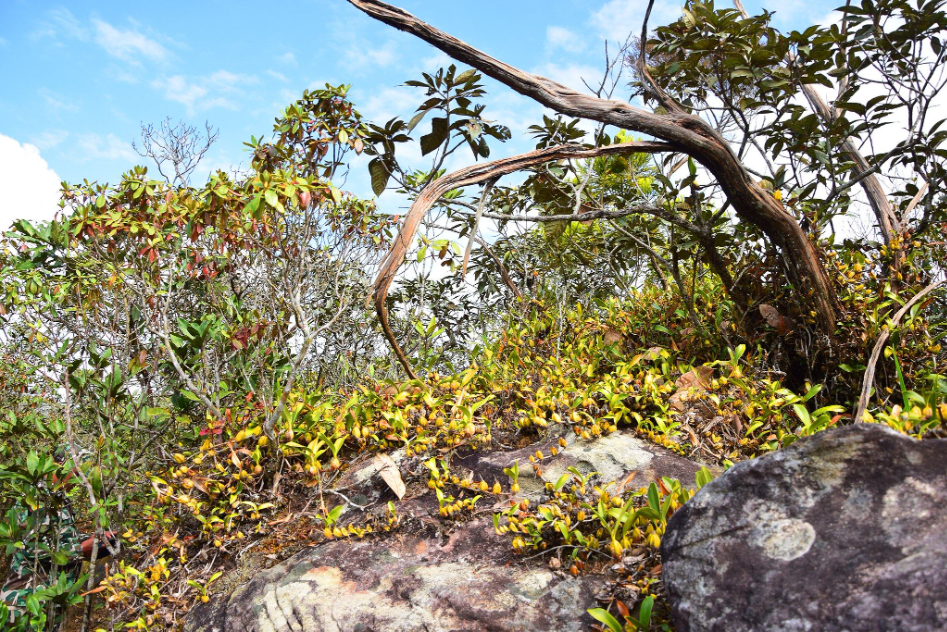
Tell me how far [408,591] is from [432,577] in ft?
0.35

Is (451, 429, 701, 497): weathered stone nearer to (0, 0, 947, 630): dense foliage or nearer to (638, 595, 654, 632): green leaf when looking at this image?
(0, 0, 947, 630): dense foliage

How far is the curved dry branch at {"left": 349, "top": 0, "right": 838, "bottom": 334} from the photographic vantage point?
114 inches

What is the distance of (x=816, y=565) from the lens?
59.4 inches

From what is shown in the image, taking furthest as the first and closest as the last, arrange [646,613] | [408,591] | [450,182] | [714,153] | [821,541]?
[714,153], [450,182], [408,591], [646,613], [821,541]

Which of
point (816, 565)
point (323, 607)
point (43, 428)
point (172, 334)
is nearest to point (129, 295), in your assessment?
point (172, 334)

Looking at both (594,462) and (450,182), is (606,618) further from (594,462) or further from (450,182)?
(450,182)

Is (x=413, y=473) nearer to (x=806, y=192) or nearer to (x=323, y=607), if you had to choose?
(x=323, y=607)

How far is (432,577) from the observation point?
93.9 inches

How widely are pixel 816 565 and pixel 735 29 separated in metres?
2.73

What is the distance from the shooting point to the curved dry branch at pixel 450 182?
7.48 feet

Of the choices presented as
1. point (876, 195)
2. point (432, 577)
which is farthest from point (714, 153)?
point (432, 577)

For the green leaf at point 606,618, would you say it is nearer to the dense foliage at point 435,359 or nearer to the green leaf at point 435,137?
the dense foliage at point 435,359

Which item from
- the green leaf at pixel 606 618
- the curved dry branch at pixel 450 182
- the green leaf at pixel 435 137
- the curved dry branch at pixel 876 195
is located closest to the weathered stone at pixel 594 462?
the curved dry branch at pixel 450 182

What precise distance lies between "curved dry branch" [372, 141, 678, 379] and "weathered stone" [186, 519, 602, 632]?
82 centimetres
